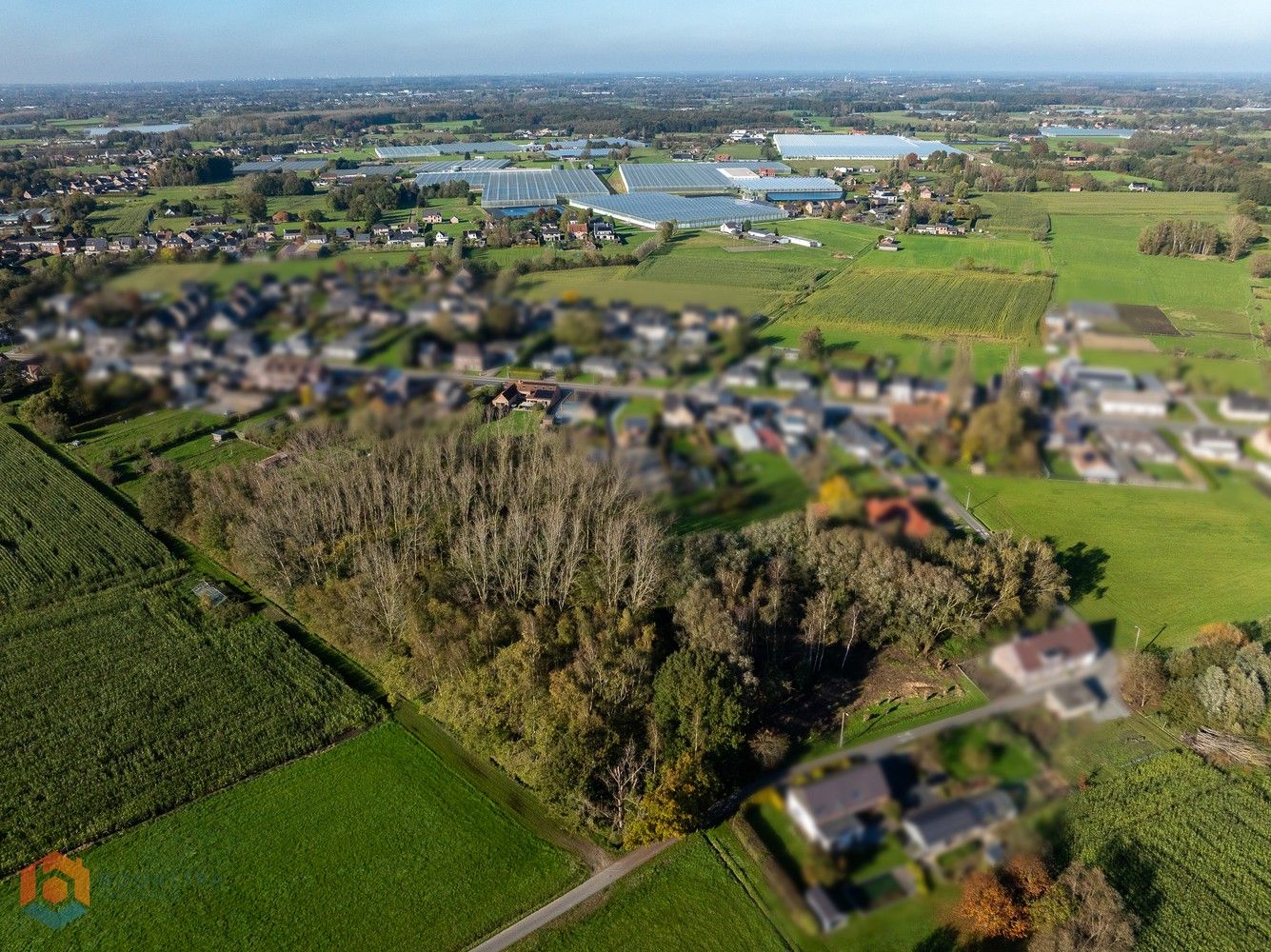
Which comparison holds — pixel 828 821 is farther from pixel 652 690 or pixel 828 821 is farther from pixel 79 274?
pixel 79 274

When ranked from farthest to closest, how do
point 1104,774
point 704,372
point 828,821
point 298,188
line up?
point 298,188
point 1104,774
point 828,821
point 704,372

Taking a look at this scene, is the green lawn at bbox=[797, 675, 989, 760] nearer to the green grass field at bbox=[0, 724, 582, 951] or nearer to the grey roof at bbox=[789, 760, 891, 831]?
the grey roof at bbox=[789, 760, 891, 831]

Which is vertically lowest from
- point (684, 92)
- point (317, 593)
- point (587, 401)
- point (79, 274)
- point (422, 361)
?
point (317, 593)

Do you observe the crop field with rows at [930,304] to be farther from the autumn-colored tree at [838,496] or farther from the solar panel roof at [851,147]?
the solar panel roof at [851,147]

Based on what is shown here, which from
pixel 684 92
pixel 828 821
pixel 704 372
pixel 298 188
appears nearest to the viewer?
pixel 704 372

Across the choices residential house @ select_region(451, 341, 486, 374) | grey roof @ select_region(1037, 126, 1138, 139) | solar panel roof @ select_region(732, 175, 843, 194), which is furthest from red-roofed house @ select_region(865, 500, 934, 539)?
grey roof @ select_region(1037, 126, 1138, 139)

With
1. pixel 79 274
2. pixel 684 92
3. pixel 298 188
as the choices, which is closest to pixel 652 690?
pixel 79 274
